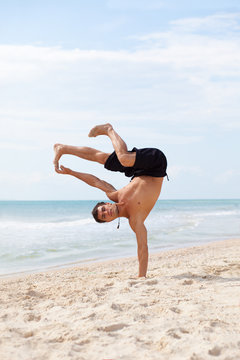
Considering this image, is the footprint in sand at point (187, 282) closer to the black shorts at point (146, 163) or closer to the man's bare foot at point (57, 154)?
the black shorts at point (146, 163)

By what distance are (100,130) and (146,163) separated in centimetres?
85

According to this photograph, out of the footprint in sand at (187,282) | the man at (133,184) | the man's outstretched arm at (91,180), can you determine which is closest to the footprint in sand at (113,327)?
the footprint in sand at (187,282)

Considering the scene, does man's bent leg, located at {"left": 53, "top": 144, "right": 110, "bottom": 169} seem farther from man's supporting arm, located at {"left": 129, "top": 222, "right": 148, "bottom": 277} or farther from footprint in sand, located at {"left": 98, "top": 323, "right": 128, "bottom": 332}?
footprint in sand, located at {"left": 98, "top": 323, "right": 128, "bottom": 332}

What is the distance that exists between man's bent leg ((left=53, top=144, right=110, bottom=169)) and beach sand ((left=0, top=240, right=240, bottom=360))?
1.58 meters

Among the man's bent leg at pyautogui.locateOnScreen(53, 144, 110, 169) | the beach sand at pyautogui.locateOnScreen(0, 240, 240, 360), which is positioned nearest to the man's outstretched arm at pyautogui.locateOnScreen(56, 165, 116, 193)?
the man's bent leg at pyautogui.locateOnScreen(53, 144, 110, 169)

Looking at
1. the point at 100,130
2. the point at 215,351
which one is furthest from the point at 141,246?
the point at 215,351

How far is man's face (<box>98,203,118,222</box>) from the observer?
5.05m

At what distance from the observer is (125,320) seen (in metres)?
3.18

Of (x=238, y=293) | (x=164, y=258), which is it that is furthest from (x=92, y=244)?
(x=238, y=293)

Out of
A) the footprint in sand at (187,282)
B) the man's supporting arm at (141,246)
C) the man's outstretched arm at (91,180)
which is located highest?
the man's outstretched arm at (91,180)

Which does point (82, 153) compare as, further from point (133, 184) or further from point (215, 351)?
point (215, 351)

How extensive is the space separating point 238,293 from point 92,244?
720 centimetres

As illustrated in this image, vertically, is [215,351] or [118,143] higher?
[118,143]

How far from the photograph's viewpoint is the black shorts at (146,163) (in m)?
5.03
